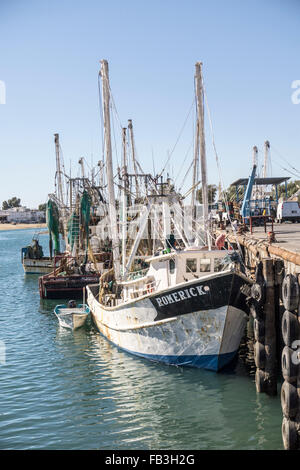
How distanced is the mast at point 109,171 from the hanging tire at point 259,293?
9.27m

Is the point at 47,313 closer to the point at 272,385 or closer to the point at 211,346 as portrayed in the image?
the point at 211,346

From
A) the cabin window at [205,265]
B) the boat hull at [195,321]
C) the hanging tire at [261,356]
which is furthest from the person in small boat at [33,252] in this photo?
the hanging tire at [261,356]

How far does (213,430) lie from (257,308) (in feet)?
12.7

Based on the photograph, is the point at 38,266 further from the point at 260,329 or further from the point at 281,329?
the point at 281,329

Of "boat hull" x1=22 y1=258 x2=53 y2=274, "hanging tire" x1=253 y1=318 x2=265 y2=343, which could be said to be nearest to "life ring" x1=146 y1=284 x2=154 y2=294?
"hanging tire" x1=253 y1=318 x2=265 y2=343

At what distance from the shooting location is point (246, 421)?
12.4m

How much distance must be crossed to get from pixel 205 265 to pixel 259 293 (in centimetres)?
349

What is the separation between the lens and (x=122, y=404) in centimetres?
1405

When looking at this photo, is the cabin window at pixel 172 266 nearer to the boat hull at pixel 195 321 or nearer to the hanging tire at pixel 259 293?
the boat hull at pixel 195 321

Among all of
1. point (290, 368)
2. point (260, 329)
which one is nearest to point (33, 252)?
point (260, 329)

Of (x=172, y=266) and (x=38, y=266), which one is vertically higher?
(x=172, y=266)

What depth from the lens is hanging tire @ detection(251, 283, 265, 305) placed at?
1382 centimetres

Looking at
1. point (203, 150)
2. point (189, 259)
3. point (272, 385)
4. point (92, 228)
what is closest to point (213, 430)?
point (272, 385)

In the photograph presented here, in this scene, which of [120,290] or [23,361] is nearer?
[23,361]
